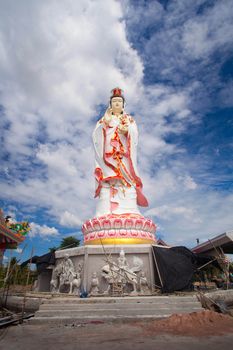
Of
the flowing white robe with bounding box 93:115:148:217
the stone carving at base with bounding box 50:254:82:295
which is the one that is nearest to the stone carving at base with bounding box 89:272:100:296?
the stone carving at base with bounding box 50:254:82:295

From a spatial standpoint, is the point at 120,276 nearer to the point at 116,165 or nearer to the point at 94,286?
the point at 94,286

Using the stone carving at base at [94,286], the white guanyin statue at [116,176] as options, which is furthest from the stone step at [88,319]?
the white guanyin statue at [116,176]

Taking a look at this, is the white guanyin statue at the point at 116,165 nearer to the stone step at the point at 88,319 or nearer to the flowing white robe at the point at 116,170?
the flowing white robe at the point at 116,170

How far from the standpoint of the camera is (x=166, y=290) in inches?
324

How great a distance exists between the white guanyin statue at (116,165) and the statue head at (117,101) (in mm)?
52

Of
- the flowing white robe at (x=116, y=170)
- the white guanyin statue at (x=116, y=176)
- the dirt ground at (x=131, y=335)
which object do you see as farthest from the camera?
the flowing white robe at (x=116, y=170)

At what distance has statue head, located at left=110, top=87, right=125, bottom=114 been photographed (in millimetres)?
13258

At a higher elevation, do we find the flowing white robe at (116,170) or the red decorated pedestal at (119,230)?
the flowing white robe at (116,170)

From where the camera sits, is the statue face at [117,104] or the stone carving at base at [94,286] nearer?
the stone carving at base at [94,286]

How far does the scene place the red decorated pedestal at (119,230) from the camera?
1011 cm

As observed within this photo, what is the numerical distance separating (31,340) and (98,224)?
654cm

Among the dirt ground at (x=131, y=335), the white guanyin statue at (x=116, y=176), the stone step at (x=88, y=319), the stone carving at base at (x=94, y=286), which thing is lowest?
the dirt ground at (x=131, y=335)

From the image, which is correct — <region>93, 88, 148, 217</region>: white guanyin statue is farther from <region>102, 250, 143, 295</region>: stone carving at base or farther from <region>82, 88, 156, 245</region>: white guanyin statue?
<region>102, 250, 143, 295</region>: stone carving at base

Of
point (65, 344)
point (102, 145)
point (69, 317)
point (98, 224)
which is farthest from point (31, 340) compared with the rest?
point (102, 145)
